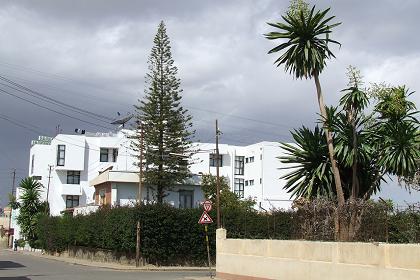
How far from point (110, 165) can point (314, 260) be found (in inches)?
2433

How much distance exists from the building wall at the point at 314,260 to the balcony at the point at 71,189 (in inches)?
2178

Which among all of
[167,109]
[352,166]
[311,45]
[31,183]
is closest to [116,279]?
[352,166]

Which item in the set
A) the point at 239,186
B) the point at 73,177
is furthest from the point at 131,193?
the point at 239,186

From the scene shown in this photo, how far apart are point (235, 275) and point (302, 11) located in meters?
10.9

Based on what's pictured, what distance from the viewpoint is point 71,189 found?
76.5m

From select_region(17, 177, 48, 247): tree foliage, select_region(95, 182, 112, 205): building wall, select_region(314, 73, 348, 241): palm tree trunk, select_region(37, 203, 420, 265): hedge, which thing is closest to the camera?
select_region(314, 73, 348, 241): palm tree trunk

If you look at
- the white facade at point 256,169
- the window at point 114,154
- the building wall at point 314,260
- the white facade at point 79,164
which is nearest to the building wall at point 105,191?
the white facade at point 79,164

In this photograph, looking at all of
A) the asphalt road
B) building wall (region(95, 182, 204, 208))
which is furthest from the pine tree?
the asphalt road

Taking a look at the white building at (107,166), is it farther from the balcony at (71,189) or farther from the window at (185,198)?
the window at (185,198)

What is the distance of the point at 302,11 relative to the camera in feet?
78.0

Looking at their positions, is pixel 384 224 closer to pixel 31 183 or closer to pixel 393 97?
pixel 393 97

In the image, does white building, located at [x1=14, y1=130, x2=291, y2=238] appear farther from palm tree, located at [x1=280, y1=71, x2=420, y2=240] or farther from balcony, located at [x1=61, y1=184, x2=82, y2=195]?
palm tree, located at [x1=280, y1=71, x2=420, y2=240]

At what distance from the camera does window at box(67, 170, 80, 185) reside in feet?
254

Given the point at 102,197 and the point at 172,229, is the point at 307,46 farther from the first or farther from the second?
the point at 102,197
